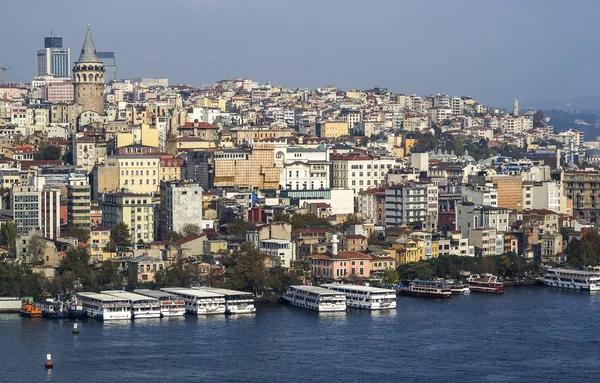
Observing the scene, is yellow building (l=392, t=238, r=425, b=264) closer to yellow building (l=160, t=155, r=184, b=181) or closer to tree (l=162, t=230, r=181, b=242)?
tree (l=162, t=230, r=181, b=242)

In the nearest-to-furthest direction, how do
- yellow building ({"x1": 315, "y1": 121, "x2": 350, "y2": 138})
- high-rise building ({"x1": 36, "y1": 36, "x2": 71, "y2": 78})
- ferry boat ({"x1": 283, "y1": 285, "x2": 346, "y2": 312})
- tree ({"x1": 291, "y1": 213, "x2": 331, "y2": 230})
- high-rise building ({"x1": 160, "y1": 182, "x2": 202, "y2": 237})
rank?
1. ferry boat ({"x1": 283, "y1": 285, "x2": 346, "y2": 312})
2. high-rise building ({"x1": 160, "y1": 182, "x2": 202, "y2": 237})
3. tree ({"x1": 291, "y1": 213, "x2": 331, "y2": 230})
4. yellow building ({"x1": 315, "y1": 121, "x2": 350, "y2": 138})
5. high-rise building ({"x1": 36, "y1": 36, "x2": 71, "y2": 78})

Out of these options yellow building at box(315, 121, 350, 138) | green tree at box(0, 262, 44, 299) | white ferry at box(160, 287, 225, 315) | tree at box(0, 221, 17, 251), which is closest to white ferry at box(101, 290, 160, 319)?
white ferry at box(160, 287, 225, 315)

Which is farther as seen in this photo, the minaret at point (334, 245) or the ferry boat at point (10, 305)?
the minaret at point (334, 245)

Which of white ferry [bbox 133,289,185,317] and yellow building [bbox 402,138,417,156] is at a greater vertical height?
yellow building [bbox 402,138,417,156]

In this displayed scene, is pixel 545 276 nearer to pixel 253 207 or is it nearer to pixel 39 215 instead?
pixel 253 207

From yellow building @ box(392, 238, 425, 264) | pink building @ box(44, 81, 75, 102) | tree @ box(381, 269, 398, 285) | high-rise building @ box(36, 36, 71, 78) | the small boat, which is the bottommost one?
the small boat

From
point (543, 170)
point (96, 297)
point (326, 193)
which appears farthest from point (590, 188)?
point (96, 297)

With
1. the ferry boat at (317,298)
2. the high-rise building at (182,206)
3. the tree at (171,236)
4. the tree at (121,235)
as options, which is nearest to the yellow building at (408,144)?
the high-rise building at (182,206)

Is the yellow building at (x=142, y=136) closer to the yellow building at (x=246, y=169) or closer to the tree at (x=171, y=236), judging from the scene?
the yellow building at (x=246, y=169)
